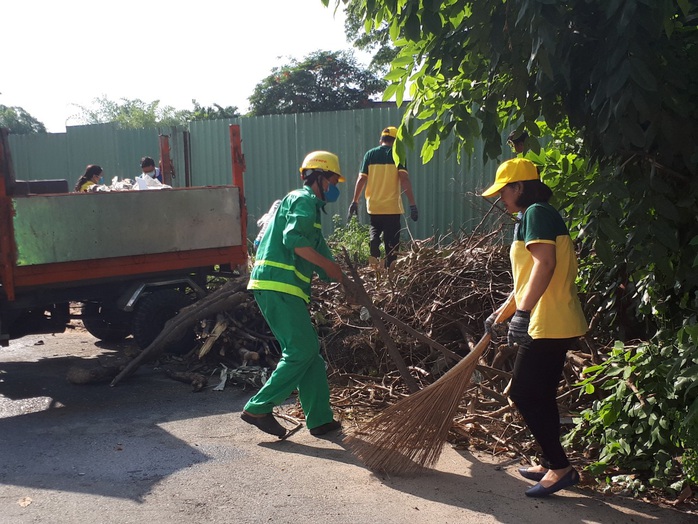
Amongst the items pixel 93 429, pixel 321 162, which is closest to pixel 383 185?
pixel 321 162

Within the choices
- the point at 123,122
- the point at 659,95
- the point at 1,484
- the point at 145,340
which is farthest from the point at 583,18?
the point at 123,122

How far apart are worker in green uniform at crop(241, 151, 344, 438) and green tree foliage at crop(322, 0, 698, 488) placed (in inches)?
33.6

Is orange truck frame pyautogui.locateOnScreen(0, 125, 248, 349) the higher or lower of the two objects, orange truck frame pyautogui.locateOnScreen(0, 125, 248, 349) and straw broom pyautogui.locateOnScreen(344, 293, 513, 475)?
the higher

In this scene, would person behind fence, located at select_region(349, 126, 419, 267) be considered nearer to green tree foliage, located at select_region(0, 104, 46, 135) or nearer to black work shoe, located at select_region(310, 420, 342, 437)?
black work shoe, located at select_region(310, 420, 342, 437)

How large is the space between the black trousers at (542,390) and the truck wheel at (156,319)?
13.8 ft

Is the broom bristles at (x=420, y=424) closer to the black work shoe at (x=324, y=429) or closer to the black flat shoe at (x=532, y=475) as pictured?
the black flat shoe at (x=532, y=475)

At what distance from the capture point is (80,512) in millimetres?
4137

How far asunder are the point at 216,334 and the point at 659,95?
4.81m

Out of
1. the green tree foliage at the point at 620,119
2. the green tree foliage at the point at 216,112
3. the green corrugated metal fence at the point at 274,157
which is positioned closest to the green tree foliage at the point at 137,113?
the green tree foliage at the point at 216,112

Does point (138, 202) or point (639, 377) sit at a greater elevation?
point (138, 202)

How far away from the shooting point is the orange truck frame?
6773 millimetres

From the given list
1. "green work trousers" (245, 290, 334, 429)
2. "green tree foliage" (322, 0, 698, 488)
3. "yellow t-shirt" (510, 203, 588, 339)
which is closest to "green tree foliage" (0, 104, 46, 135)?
"green work trousers" (245, 290, 334, 429)

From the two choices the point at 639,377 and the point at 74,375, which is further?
the point at 74,375

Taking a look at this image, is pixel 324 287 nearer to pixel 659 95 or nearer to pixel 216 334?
pixel 216 334
